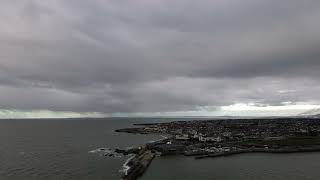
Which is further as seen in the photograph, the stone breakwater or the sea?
the sea

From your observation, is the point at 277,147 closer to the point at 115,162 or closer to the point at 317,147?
the point at 317,147

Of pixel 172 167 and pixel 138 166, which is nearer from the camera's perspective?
pixel 138 166

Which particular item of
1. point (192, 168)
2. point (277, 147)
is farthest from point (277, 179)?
point (277, 147)

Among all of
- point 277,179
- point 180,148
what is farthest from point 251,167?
point 180,148

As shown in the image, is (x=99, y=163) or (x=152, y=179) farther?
(x=99, y=163)

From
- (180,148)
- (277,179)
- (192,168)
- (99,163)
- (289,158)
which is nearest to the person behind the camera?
(277,179)

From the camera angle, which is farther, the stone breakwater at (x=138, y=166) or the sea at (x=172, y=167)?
the sea at (x=172, y=167)

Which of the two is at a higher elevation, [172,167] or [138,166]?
[138,166]

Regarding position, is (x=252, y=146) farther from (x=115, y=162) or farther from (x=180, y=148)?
(x=115, y=162)

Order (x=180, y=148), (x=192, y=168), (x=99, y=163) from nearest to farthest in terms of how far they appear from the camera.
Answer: (x=192, y=168) → (x=99, y=163) → (x=180, y=148)
